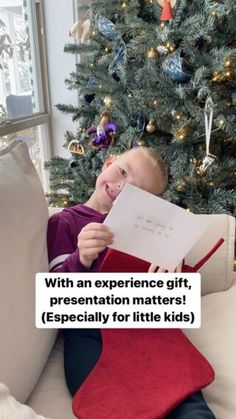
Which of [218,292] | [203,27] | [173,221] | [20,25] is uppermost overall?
[20,25]

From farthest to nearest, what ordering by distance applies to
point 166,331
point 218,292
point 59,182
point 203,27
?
point 59,182
point 203,27
point 218,292
point 166,331

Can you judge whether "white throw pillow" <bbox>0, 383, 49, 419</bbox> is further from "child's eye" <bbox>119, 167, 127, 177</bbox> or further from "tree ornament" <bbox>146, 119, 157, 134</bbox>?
"tree ornament" <bbox>146, 119, 157, 134</bbox>

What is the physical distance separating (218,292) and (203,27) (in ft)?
2.85

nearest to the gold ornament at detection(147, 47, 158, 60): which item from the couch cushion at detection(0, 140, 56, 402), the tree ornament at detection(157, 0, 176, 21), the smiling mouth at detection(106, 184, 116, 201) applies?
the tree ornament at detection(157, 0, 176, 21)

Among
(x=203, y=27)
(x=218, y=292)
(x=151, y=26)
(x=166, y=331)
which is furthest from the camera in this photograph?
(x=151, y=26)

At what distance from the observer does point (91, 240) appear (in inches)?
25.7

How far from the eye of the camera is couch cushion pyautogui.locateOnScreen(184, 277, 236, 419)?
0.66 meters

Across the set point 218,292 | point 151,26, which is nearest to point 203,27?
point 151,26

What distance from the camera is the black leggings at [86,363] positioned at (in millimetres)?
605

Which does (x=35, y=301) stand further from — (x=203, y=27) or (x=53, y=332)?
(x=203, y=27)

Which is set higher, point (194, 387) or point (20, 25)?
point (20, 25)

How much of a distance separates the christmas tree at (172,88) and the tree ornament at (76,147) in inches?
Result: 3.4

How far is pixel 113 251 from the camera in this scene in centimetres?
72

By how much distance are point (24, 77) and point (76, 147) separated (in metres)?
0.62
